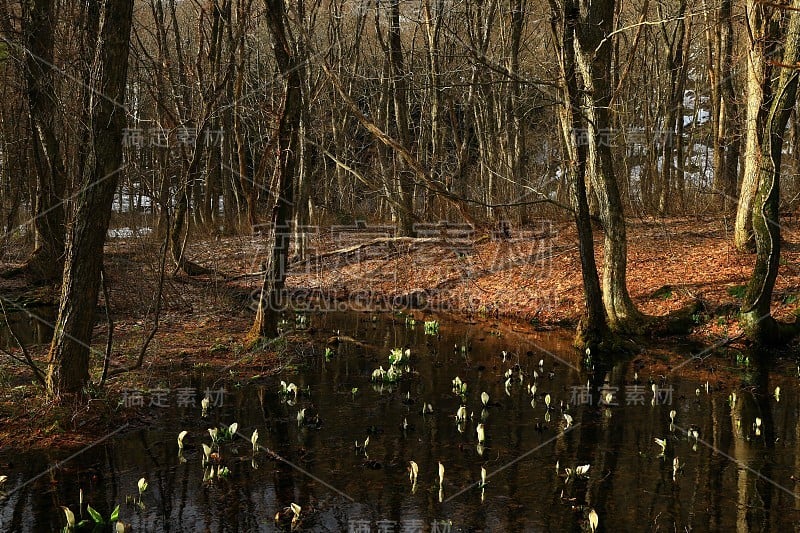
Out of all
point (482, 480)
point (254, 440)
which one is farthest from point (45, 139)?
point (482, 480)

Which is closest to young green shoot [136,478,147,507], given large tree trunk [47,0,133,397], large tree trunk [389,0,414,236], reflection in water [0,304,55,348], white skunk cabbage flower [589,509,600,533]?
large tree trunk [47,0,133,397]

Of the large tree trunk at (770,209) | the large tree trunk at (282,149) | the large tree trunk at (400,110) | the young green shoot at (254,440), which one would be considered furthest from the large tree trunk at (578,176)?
the large tree trunk at (400,110)

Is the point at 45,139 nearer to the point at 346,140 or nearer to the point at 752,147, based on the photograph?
the point at 346,140

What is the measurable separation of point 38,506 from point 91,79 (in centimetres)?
426

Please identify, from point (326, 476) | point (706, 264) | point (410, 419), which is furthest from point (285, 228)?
point (706, 264)

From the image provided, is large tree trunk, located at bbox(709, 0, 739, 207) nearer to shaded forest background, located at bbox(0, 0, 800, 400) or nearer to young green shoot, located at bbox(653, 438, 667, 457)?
shaded forest background, located at bbox(0, 0, 800, 400)

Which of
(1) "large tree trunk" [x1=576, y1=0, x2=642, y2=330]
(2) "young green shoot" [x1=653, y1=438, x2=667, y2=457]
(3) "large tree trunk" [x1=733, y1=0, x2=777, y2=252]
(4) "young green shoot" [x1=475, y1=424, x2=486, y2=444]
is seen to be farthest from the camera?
(3) "large tree trunk" [x1=733, y1=0, x2=777, y2=252]

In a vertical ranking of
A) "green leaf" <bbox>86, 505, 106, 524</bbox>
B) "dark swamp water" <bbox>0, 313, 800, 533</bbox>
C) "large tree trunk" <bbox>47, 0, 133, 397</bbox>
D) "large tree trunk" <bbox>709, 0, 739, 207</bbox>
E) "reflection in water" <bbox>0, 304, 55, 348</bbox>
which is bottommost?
"dark swamp water" <bbox>0, 313, 800, 533</bbox>

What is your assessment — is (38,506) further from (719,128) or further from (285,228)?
(719,128)

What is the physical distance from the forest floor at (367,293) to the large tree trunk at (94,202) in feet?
1.96

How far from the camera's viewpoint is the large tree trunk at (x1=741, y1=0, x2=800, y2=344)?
1050 cm

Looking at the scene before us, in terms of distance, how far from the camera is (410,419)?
26.9 ft

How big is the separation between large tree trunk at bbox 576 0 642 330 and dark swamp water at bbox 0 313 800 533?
2.22m

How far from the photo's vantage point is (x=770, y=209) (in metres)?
11.0
